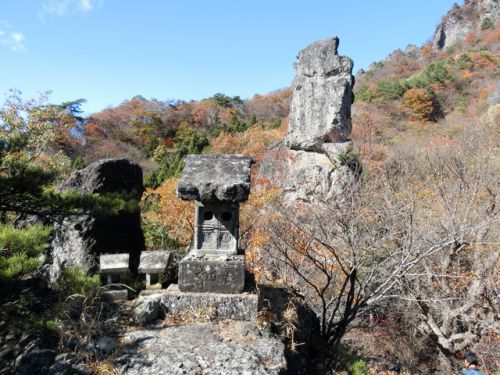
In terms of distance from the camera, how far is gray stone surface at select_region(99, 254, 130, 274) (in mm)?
5719

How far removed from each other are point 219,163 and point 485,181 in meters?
8.01

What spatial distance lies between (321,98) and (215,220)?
14886 millimetres

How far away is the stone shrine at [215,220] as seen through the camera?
5.12m

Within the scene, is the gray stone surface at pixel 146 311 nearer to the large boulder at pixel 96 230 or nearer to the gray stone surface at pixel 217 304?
the gray stone surface at pixel 217 304

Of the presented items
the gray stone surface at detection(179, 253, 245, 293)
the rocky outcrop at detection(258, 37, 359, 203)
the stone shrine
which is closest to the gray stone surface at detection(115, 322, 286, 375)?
the gray stone surface at detection(179, 253, 245, 293)

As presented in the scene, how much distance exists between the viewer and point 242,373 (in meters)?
4.03

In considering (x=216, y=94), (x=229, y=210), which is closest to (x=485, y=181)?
(x=229, y=210)

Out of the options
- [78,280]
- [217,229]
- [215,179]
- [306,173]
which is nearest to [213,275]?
[217,229]

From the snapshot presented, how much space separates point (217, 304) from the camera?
5219mm

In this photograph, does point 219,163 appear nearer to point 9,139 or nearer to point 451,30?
point 9,139

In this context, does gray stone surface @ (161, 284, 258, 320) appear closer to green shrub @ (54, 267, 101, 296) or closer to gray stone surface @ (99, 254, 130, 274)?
gray stone surface @ (99, 254, 130, 274)

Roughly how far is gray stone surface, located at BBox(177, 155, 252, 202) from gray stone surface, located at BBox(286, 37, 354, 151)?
13836 mm

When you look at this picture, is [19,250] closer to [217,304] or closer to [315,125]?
[217,304]

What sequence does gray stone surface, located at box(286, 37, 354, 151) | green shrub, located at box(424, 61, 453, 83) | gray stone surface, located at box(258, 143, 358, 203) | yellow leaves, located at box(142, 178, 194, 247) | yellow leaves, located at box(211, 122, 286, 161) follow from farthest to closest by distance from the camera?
green shrub, located at box(424, 61, 453, 83) → yellow leaves, located at box(211, 122, 286, 161) → gray stone surface, located at box(286, 37, 354, 151) → gray stone surface, located at box(258, 143, 358, 203) → yellow leaves, located at box(142, 178, 194, 247)
